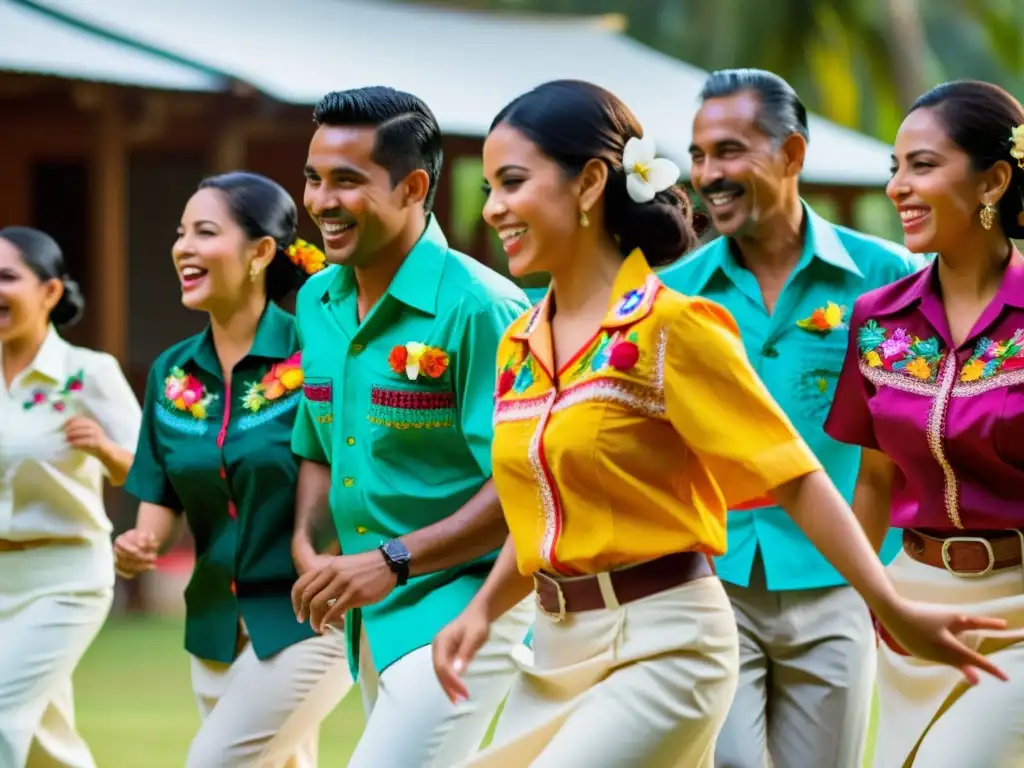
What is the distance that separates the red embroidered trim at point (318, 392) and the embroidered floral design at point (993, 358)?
1610mm

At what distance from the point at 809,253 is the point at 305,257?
1613 millimetres

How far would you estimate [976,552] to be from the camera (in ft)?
16.4

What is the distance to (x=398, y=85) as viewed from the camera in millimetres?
19391

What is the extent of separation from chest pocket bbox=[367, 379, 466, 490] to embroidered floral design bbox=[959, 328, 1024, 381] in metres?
1.24

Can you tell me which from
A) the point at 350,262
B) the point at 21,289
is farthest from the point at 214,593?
the point at 21,289

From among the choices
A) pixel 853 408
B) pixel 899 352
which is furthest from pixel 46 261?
pixel 899 352

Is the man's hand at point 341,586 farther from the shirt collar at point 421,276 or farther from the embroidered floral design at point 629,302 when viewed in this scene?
A: the embroidered floral design at point 629,302

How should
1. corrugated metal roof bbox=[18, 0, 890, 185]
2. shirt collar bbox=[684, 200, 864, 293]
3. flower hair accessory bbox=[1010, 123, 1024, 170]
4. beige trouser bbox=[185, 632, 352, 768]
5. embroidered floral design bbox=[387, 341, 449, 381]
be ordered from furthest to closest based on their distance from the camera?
1. corrugated metal roof bbox=[18, 0, 890, 185]
2. shirt collar bbox=[684, 200, 864, 293]
3. beige trouser bbox=[185, 632, 352, 768]
4. embroidered floral design bbox=[387, 341, 449, 381]
5. flower hair accessory bbox=[1010, 123, 1024, 170]

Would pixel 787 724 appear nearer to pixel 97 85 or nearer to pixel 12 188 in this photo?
pixel 97 85

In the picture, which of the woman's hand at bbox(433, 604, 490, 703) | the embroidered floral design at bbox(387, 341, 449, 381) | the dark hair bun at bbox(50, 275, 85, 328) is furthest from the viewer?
the dark hair bun at bbox(50, 275, 85, 328)

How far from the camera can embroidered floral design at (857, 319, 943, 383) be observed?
17.0 ft

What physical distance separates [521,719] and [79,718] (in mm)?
7322

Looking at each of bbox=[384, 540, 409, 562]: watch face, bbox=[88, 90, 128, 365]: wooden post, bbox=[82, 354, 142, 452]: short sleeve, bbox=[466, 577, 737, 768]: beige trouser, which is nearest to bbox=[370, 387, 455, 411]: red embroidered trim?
bbox=[384, 540, 409, 562]: watch face

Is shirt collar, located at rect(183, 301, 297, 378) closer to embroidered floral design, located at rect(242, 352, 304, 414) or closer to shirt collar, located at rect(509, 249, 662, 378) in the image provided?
embroidered floral design, located at rect(242, 352, 304, 414)
